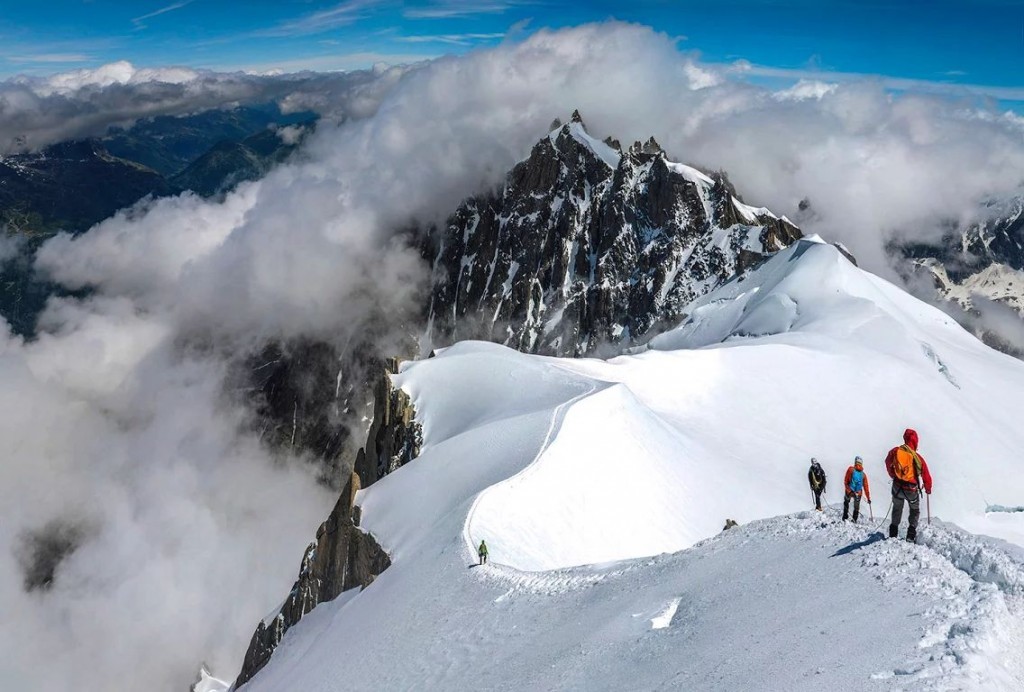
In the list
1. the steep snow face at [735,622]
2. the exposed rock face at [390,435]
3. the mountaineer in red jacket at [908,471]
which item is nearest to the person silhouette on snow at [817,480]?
the steep snow face at [735,622]

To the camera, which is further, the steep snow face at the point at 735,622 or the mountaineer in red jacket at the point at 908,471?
the mountaineer in red jacket at the point at 908,471

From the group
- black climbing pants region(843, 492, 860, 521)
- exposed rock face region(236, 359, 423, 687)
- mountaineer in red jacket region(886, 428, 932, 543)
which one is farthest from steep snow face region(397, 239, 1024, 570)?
mountaineer in red jacket region(886, 428, 932, 543)

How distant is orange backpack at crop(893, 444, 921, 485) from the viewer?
18.3 metres

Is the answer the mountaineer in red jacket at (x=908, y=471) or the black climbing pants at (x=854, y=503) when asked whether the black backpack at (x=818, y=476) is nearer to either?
the black climbing pants at (x=854, y=503)

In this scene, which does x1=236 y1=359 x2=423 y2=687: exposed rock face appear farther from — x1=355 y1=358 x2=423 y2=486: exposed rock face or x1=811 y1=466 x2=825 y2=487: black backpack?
x1=811 y1=466 x2=825 y2=487: black backpack

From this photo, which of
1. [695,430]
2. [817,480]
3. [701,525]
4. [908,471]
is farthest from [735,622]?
[695,430]

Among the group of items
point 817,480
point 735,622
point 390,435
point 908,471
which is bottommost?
point 390,435

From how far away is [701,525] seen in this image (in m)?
44.0

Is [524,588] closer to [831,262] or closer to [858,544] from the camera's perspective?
[858,544]

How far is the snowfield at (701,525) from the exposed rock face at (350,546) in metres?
1.56

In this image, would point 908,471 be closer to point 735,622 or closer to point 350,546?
point 735,622

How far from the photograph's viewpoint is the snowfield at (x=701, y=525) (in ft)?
55.7

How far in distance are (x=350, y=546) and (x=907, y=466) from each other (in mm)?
40078

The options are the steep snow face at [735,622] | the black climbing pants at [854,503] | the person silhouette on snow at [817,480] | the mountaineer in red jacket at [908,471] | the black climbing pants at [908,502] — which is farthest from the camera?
the person silhouette on snow at [817,480]
